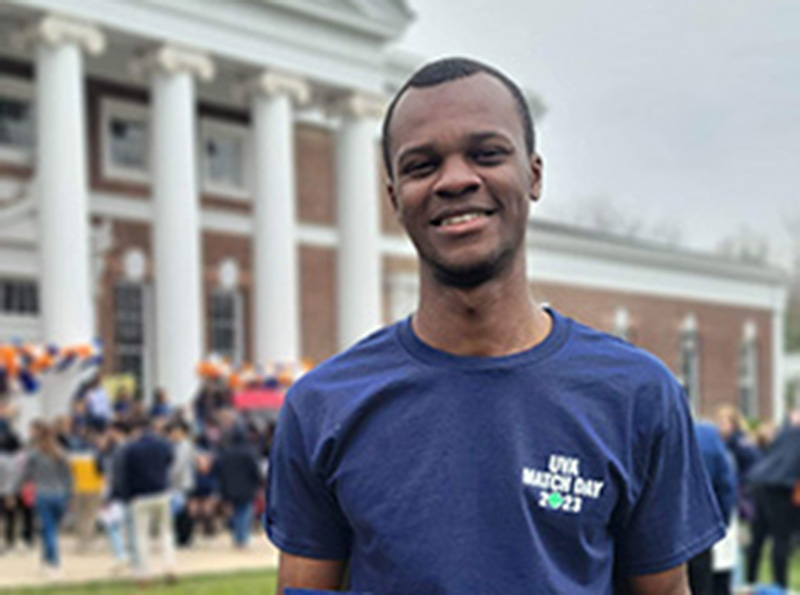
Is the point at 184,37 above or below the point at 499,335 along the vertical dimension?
above

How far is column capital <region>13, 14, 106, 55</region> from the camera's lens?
20422 mm

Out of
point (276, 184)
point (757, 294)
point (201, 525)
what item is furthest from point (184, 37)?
point (757, 294)

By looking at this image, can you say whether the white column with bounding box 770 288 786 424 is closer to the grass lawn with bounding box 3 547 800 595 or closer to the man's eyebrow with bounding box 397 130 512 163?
the grass lawn with bounding box 3 547 800 595

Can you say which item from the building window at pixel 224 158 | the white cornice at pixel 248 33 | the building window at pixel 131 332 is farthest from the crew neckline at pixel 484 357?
the building window at pixel 224 158

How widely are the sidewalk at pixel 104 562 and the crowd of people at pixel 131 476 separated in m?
0.18

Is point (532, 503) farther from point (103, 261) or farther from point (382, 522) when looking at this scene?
point (103, 261)

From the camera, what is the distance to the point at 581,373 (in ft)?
6.51

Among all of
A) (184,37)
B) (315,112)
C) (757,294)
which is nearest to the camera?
(184,37)

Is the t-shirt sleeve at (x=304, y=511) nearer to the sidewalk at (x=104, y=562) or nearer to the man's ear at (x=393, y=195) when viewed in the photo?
the man's ear at (x=393, y=195)

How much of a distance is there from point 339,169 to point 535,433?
25260mm

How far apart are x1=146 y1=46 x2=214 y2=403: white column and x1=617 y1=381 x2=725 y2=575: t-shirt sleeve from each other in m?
20.6

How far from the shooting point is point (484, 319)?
6.61 ft

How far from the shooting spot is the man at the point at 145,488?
41.3 ft

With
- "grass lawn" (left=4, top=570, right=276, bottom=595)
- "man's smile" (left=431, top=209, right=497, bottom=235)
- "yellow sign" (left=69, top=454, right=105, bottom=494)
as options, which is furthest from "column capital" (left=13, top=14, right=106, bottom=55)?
"man's smile" (left=431, top=209, right=497, bottom=235)
